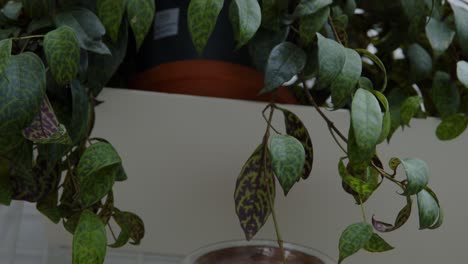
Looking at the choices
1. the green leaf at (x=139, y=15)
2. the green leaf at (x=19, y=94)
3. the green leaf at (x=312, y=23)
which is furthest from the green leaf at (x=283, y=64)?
the green leaf at (x=19, y=94)

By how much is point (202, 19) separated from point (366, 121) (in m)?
0.19

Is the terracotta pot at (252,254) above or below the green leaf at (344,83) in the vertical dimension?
below

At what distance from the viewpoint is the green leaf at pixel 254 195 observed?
73cm

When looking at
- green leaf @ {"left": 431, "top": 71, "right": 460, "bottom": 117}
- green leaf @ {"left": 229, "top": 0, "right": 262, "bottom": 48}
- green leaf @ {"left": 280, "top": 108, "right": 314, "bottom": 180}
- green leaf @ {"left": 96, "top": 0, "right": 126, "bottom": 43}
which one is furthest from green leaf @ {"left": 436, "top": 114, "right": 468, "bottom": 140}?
green leaf @ {"left": 96, "top": 0, "right": 126, "bottom": 43}

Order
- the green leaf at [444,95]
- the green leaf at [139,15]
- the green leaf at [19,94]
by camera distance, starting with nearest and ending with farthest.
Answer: the green leaf at [19,94] → the green leaf at [139,15] → the green leaf at [444,95]

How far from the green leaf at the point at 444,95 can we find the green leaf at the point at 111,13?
17.5 inches

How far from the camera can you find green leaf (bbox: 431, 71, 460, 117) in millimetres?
963

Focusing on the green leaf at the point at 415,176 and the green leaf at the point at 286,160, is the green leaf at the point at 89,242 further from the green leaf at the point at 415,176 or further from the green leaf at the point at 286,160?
the green leaf at the point at 415,176

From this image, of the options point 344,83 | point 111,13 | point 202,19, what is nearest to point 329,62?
point 344,83

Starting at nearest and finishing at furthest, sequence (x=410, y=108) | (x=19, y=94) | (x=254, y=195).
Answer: (x=19, y=94) → (x=254, y=195) → (x=410, y=108)

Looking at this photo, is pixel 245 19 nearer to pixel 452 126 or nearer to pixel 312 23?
pixel 312 23

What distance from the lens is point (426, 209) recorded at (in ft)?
2.30

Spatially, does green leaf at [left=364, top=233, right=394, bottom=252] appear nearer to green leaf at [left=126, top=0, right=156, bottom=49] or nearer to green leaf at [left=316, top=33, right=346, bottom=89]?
green leaf at [left=316, top=33, right=346, bottom=89]

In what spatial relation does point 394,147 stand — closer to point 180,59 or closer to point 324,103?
point 324,103
